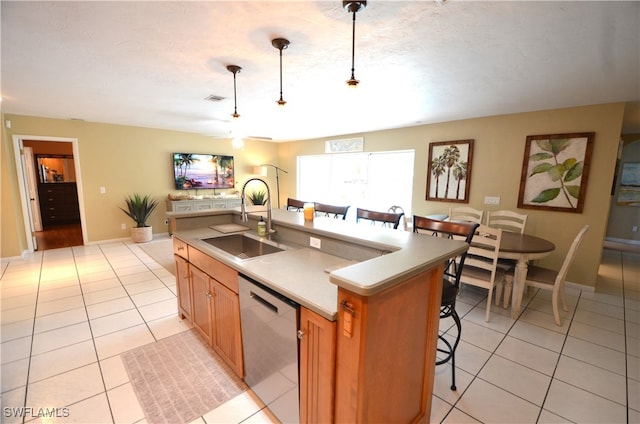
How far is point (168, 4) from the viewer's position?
4.92 feet

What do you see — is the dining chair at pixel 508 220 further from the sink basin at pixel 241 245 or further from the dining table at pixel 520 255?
the sink basin at pixel 241 245

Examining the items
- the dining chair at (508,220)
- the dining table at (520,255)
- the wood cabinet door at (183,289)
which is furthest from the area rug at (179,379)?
the dining chair at (508,220)

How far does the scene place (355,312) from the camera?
3.27 feet

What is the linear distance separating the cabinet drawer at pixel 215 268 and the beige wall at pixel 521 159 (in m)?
3.90

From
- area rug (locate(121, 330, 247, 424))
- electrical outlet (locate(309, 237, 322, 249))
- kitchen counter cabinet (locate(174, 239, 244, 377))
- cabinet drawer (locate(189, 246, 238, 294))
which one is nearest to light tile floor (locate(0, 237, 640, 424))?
area rug (locate(121, 330, 247, 424))

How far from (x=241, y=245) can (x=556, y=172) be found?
405 cm

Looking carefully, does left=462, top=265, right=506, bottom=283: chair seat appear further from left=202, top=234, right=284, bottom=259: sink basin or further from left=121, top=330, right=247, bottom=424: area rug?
left=121, top=330, right=247, bottom=424: area rug

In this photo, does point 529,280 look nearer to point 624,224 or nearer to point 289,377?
point 289,377

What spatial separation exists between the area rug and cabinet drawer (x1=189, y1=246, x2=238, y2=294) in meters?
Answer: 0.70

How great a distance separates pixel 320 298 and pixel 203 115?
411cm

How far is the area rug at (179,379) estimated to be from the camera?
1622 millimetres

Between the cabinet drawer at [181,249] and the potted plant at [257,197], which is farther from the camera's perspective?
the potted plant at [257,197]

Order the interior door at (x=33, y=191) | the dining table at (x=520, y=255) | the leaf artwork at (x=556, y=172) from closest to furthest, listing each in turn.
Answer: the dining table at (x=520, y=255)
the leaf artwork at (x=556, y=172)
the interior door at (x=33, y=191)

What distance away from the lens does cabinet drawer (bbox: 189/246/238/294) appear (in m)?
1.68
